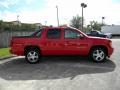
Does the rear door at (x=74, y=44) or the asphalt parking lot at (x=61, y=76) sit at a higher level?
the rear door at (x=74, y=44)

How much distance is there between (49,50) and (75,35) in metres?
1.43

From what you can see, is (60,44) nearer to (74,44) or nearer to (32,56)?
(74,44)

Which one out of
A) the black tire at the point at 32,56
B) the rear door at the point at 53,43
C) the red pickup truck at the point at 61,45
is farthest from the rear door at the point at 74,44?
the black tire at the point at 32,56

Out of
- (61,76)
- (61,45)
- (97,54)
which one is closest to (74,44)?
(61,45)

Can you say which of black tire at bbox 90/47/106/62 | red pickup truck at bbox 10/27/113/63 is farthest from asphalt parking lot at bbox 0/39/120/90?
red pickup truck at bbox 10/27/113/63

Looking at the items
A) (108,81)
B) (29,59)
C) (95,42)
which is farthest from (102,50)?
(108,81)

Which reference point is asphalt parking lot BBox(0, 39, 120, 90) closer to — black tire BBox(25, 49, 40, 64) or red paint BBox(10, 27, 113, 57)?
black tire BBox(25, 49, 40, 64)

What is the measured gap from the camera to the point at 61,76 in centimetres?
953

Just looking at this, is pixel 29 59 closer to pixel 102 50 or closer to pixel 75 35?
pixel 75 35

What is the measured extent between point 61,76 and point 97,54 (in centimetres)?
368

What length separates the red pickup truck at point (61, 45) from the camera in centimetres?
1262

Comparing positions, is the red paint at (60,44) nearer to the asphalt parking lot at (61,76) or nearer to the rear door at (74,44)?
the rear door at (74,44)

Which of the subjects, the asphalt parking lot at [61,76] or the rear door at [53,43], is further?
the rear door at [53,43]

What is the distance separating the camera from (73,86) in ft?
26.2
